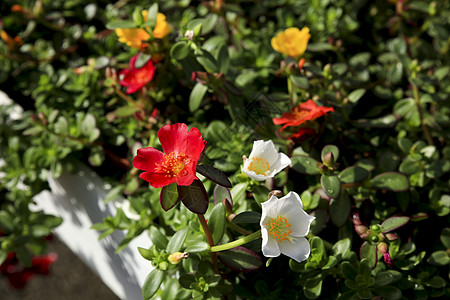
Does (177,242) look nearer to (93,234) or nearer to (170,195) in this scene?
(170,195)

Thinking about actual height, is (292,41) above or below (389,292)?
above

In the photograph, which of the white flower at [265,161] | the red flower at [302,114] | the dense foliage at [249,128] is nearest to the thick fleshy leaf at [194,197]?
the dense foliage at [249,128]

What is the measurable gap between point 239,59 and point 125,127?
1.19 ft

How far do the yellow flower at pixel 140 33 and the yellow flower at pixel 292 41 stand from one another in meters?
0.25

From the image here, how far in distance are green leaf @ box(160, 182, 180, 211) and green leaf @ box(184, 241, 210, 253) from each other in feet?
0.34

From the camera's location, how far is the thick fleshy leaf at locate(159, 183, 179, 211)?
0.72 meters

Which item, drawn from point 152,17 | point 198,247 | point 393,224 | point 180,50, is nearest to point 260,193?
point 198,247

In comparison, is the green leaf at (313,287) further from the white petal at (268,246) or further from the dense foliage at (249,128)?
the white petal at (268,246)

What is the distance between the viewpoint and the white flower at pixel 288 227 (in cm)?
70

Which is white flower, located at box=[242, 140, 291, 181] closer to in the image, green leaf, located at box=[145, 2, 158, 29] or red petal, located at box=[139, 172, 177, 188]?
red petal, located at box=[139, 172, 177, 188]

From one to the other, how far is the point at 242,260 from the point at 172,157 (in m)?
0.23

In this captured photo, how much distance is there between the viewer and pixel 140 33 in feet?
3.37

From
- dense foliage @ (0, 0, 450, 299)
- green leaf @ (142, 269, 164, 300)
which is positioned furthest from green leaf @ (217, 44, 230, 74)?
green leaf @ (142, 269, 164, 300)

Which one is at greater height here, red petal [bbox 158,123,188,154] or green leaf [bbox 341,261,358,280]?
red petal [bbox 158,123,188,154]
